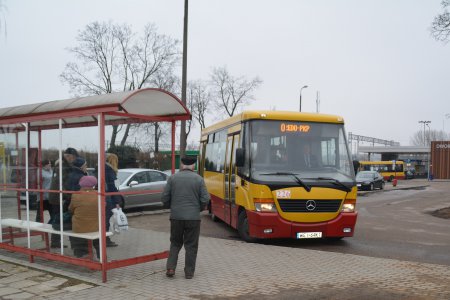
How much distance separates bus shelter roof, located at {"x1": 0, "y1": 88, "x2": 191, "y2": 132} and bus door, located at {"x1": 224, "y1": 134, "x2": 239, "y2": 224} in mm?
3190

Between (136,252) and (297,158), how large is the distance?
377cm

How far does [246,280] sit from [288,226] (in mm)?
2917

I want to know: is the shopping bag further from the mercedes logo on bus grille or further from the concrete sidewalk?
the mercedes logo on bus grille

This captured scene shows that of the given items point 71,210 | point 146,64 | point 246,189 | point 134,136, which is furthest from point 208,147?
point 146,64

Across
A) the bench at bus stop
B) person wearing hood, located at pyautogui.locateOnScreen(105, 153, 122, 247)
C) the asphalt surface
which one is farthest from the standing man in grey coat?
person wearing hood, located at pyautogui.locateOnScreen(105, 153, 122, 247)

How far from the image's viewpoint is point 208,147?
48.8ft

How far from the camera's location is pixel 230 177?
37.2 feet

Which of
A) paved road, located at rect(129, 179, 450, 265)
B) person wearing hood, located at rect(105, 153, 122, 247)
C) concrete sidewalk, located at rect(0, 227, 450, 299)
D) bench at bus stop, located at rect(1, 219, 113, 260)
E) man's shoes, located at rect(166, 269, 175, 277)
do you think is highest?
person wearing hood, located at rect(105, 153, 122, 247)

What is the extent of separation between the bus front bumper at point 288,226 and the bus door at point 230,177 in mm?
1463

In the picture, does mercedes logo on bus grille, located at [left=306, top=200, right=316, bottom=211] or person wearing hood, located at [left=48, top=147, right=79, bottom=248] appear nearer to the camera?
person wearing hood, located at [left=48, top=147, right=79, bottom=248]

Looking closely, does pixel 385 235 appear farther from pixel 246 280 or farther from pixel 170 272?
pixel 170 272

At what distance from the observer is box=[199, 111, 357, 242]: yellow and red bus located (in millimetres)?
9453

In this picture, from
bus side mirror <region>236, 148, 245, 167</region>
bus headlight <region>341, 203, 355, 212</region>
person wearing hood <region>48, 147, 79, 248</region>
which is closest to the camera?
person wearing hood <region>48, 147, 79, 248</region>

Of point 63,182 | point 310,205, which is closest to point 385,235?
point 310,205
